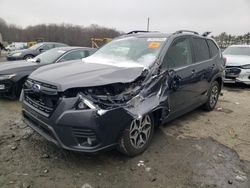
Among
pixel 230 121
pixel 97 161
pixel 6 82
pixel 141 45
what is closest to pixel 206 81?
pixel 230 121

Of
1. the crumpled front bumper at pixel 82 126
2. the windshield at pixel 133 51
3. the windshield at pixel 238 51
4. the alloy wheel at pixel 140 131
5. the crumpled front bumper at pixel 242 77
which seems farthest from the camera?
the windshield at pixel 238 51

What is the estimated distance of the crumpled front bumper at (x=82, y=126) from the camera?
265cm

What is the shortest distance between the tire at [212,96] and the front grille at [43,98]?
143 inches

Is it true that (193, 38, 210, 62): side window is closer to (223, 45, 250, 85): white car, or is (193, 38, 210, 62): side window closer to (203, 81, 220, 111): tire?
(203, 81, 220, 111): tire

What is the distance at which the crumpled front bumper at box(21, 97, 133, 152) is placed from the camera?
265 cm

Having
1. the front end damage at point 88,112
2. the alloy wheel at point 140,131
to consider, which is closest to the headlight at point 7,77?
A: the front end damage at point 88,112

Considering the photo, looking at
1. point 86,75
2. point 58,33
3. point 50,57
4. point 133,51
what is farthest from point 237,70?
point 58,33

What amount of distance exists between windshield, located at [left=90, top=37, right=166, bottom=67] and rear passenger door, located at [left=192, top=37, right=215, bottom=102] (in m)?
1.01

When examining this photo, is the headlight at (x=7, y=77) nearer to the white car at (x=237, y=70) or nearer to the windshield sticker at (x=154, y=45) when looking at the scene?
the windshield sticker at (x=154, y=45)

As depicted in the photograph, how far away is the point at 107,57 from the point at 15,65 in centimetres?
289

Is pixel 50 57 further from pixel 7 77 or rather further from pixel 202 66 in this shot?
pixel 202 66

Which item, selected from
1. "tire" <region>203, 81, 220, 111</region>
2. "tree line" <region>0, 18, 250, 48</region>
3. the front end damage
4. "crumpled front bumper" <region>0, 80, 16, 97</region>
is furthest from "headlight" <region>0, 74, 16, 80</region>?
"tree line" <region>0, 18, 250, 48</region>

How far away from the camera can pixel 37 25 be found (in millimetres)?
69375

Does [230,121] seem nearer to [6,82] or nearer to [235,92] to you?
[235,92]
